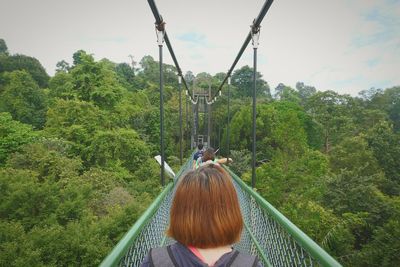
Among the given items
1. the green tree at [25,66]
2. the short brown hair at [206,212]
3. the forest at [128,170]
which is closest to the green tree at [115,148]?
the forest at [128,170]

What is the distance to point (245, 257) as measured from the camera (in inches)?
31.2

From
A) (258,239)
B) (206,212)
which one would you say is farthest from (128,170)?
(206,212)

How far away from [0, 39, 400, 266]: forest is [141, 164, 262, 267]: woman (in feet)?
29.2

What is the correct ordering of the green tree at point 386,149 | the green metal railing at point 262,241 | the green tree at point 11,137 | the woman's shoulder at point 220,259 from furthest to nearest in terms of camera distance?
1. the green tree at point 386,149
2. the green tree at point 11,137
3. the green metal railing at point 262,241
4. the woman's shoulder at point 220,259

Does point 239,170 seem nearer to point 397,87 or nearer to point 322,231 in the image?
point 322,231

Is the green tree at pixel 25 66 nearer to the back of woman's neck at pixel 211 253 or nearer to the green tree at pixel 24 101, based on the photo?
the green tree at pixel 24 101

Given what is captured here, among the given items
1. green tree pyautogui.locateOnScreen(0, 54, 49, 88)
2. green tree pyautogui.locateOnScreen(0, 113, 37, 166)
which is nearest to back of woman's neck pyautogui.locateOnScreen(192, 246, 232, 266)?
green tree pyautogui.locateOnScreen(0, 113, 37, 166)

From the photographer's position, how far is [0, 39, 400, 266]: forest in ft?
32.1

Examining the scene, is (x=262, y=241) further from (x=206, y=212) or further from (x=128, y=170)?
(x=128, y=170)

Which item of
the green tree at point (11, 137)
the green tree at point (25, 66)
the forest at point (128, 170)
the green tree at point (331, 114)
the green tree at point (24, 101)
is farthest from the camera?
the green tree at point (25, 66)

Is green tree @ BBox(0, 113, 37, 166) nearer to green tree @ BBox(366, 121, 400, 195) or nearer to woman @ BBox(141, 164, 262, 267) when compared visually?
woman @ BBox(141, 164, 262, 267)

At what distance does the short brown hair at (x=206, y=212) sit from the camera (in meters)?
0.84

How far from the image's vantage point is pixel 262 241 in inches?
92.7

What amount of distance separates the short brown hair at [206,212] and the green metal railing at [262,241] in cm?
26
